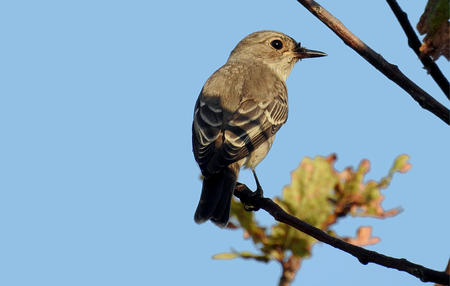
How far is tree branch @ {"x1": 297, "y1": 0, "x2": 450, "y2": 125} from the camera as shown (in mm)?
2584

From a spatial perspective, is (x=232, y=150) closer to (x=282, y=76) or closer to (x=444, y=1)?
(x=282, y=76)

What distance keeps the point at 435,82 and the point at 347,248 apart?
88 cm

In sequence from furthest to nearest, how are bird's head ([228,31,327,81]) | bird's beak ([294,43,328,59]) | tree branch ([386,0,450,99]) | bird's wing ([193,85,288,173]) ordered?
bird's head ([228,31,327,81]) → bird's beak ([294,43,328,59]) → bird's wing ([193,85,288,173]) → tree branch ([386,0,450,99])

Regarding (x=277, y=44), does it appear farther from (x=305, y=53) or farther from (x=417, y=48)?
(x=417, y=48)

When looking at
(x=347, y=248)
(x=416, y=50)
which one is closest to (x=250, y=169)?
(x=347, y=248)

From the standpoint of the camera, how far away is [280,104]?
21.7 feet

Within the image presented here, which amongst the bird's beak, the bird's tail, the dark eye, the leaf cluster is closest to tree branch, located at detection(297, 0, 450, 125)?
the leaf cluster

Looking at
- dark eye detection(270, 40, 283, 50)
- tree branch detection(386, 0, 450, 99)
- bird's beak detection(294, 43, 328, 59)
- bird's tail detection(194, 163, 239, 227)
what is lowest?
tree branch detection(386, 0, 450, 99)

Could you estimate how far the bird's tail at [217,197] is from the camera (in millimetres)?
4945

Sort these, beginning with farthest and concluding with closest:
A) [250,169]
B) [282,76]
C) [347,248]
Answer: [282,76], [250,169], [347,248]

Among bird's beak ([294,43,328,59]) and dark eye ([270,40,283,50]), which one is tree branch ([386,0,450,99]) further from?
dark eye ([270,40,283,50])

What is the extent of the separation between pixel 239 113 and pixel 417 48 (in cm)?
348

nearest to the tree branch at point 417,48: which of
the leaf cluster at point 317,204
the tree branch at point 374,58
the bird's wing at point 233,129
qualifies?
the tree branch at point 374,58

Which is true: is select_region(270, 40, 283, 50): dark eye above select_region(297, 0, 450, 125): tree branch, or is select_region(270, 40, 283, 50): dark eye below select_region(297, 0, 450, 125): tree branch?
above
